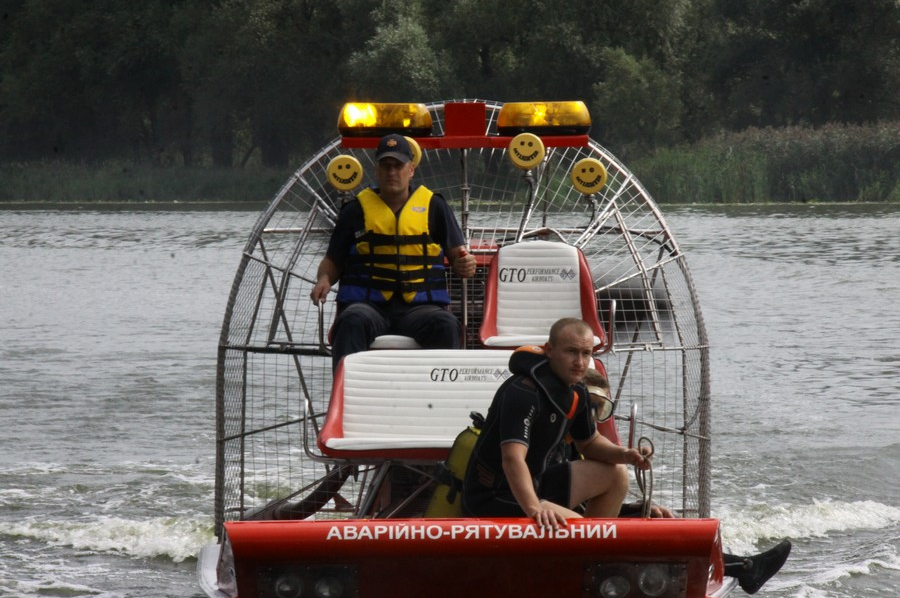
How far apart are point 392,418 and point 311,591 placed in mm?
1190

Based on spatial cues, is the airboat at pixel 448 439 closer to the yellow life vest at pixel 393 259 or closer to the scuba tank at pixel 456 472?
the scuba tank at pixel 456 472

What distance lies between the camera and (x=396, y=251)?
7.16 meters

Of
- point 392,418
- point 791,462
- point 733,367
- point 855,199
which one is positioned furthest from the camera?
point 855,199

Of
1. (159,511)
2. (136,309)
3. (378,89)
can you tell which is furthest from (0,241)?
(159,511)

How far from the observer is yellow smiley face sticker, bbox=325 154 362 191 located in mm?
7223

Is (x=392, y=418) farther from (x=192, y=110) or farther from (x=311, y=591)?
(x=192, y=110)

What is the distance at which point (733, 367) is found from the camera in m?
14.8

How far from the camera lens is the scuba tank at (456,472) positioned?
562 cm

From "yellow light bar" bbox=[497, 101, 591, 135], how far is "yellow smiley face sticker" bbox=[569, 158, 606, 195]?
0.28m

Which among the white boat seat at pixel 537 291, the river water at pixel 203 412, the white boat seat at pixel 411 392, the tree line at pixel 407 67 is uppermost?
the tree line at pixel 407 67

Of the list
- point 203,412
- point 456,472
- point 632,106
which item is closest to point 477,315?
point 456,472

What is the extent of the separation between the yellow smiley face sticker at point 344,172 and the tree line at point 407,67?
3479 cm

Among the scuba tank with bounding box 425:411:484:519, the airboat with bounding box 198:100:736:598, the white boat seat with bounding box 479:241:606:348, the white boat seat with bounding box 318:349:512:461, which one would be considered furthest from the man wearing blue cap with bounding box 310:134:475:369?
the scuba tank with bounding box 425:411:484:519

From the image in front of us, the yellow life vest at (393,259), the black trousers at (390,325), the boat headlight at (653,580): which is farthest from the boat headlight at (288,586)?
the yellow life vest at (393,259)
